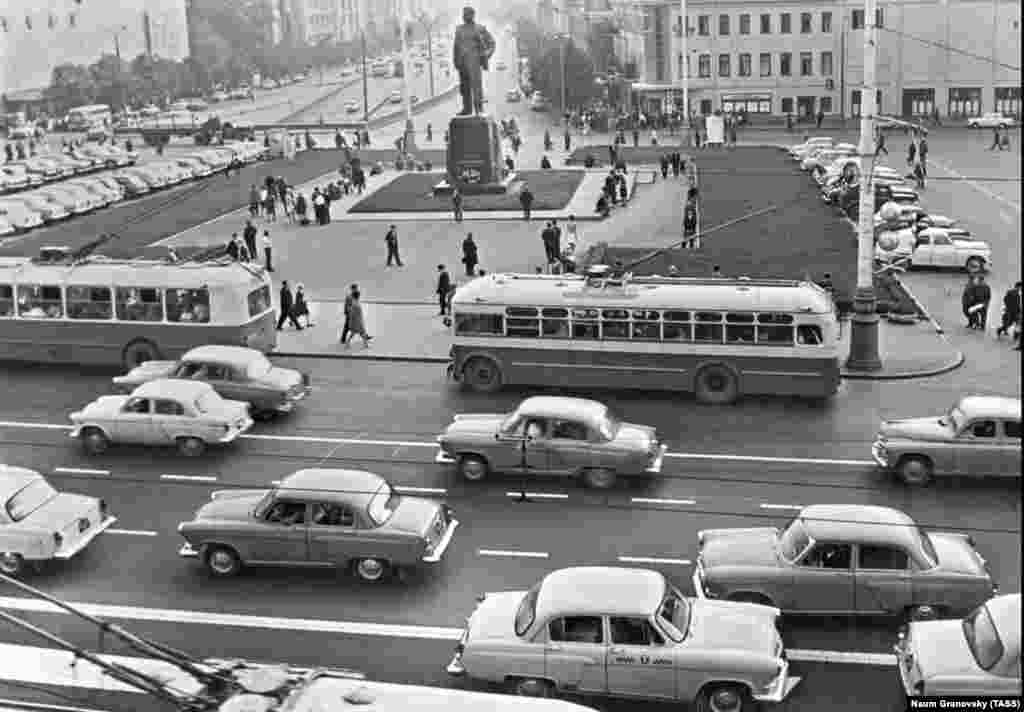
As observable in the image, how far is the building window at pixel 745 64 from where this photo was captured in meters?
80.4

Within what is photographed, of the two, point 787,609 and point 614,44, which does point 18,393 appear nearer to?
point 787,609

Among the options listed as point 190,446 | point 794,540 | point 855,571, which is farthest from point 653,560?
point 190,446

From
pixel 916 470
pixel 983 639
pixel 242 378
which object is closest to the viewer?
pixel 983 639

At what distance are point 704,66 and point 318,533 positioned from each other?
69.3 metres

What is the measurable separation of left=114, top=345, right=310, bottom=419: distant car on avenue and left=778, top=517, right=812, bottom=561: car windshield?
422 inches

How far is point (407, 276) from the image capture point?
36.3 meters

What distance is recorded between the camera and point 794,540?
1498cm

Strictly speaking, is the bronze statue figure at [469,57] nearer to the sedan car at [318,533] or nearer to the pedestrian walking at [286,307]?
the pedestrian walking at [286,307]

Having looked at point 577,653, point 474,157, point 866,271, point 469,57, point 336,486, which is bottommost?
point 577,653

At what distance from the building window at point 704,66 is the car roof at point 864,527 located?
6910cm

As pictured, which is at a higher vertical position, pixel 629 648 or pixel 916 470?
pixel 629 648

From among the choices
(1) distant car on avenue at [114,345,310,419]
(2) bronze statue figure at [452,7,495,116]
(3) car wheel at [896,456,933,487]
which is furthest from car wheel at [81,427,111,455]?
(2) bronze statue figure at [452,7,495,116]

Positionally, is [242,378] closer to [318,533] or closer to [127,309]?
[127,309]

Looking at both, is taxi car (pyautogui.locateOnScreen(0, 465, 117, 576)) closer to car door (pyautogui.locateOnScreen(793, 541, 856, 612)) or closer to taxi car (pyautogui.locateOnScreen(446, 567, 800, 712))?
taxi car (pyautogui.locateOnScreen(446, 567, 800, 712))
